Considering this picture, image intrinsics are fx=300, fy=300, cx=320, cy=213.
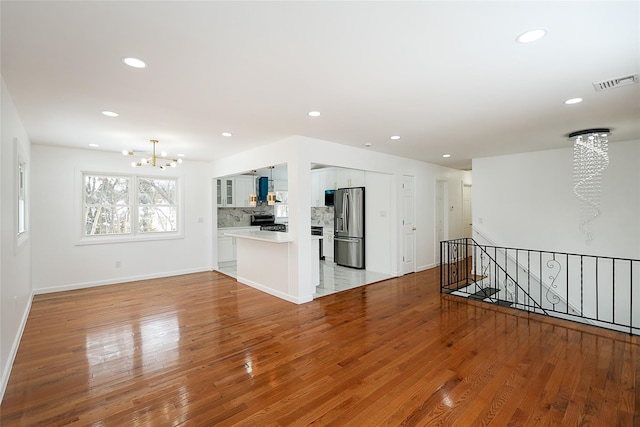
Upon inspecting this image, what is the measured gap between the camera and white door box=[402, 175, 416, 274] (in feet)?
21.3

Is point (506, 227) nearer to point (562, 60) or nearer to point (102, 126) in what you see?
point (562, 60)

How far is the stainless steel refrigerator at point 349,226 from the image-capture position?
698cm

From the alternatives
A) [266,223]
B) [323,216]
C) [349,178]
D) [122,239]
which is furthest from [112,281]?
[349,178]

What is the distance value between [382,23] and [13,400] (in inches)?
149

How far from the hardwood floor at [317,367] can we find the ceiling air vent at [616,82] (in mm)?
2540

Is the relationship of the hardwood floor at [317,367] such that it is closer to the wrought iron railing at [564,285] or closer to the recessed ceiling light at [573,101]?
the wrought iron railing at [564,285]

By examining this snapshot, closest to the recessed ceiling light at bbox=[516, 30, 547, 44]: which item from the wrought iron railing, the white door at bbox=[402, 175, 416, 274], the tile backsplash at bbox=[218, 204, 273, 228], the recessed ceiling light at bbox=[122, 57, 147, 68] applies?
the recessed ceiling light at bbox=[122, 57, 147, 68]

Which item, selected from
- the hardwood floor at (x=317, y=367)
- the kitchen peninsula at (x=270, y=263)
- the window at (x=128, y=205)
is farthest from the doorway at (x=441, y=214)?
the window at (x=128, y=205)

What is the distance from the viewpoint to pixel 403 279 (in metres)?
6.09

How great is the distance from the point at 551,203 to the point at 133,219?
327 inches

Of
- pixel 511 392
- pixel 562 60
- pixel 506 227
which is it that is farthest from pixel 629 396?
→ pixel 506 227

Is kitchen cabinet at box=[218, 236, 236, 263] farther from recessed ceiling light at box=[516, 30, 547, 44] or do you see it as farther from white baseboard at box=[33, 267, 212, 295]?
recessed ceiling light at box=[516, 30, 547, 44]

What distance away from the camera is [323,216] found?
27.5 ft

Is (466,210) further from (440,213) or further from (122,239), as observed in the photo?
(122,239)
